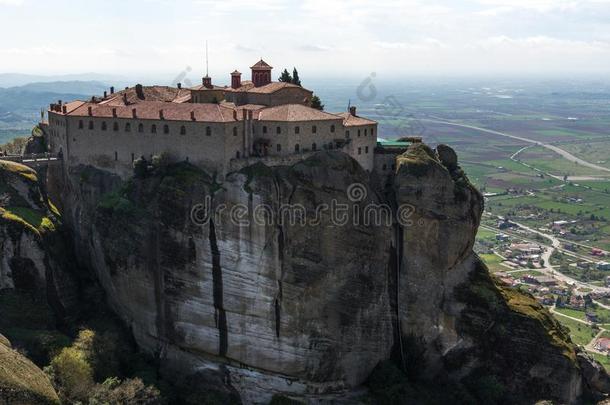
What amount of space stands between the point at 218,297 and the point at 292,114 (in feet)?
58.7

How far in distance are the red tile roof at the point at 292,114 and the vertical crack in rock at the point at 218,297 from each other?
11.2 m

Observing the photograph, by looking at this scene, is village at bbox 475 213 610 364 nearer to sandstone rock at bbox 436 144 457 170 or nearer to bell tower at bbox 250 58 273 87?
sandstone rock at bbox 436 144 457 170

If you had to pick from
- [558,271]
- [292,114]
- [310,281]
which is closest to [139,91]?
[292,114]

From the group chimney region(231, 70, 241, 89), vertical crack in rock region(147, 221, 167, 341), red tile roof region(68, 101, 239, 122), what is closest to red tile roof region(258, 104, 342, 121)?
red tile roof region(68, 101, 239, 122)

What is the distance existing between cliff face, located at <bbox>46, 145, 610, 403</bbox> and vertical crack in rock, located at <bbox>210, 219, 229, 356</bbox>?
10 centimetres

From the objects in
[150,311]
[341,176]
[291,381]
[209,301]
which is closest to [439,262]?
[341,176]

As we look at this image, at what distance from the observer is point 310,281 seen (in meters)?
58.1

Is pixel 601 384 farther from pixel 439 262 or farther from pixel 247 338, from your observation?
pixel 247 338

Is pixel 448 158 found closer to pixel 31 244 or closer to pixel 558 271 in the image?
pixel 31 244

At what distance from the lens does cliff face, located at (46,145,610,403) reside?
189 ft

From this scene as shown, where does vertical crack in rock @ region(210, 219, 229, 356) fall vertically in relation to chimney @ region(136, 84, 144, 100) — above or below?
below

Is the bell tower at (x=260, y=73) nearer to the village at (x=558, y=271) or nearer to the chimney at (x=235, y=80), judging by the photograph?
the chimney at (x=235, y=80)

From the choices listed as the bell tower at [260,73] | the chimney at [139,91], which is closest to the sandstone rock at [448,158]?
the bell tower at [260,73]

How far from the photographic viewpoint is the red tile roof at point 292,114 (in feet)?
197
